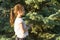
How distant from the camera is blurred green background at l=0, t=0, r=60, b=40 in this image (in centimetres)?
564

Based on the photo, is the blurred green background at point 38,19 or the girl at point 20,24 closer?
the girl at point 20,24

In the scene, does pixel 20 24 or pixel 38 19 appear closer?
pixel 20 24

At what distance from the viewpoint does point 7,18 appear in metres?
6.11

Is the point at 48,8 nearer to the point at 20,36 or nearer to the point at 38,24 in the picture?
→ the point at 38,24

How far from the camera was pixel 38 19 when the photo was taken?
5594 mm

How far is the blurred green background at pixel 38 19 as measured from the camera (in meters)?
5.64

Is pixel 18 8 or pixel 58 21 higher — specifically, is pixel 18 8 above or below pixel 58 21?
below

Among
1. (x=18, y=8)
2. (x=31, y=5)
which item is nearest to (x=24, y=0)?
(x=31, y=5)

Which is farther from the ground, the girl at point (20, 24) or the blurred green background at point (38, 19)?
the blurred green background at point (38, 19)

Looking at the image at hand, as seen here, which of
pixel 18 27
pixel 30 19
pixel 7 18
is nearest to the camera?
pixel 18 27

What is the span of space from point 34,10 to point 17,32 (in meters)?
1.80

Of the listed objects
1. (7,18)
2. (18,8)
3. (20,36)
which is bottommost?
(20,36)

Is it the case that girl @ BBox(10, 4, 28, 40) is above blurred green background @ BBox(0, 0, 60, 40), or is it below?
below

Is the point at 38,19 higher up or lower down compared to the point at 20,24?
higher up
